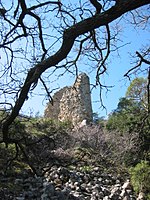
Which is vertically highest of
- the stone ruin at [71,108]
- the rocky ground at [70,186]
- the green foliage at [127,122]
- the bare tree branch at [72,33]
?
the stone ruin at [71,108]

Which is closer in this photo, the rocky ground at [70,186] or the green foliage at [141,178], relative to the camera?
the rocky ground at [70,186]


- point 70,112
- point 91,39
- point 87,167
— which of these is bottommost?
point 87,167

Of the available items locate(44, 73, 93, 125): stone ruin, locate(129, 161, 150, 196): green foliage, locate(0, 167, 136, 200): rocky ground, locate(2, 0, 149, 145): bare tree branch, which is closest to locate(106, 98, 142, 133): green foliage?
locate(129, 161, 150, 196): green foliage

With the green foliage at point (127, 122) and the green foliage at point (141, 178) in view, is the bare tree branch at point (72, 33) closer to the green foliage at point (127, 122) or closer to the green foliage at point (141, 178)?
the green foliage at point (141, 178)

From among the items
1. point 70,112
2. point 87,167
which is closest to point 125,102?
point 70,112

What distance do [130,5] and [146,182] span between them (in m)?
6.76

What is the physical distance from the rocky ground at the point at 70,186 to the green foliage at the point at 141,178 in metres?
0.21

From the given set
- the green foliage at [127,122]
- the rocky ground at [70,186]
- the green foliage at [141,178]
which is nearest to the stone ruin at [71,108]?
the green foliage at [127,122]

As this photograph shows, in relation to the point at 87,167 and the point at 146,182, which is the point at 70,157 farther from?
the point at 146,182

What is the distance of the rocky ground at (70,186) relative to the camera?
24.7 feet

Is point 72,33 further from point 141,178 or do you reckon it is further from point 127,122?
point 127,122

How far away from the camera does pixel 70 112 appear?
19.2 meters

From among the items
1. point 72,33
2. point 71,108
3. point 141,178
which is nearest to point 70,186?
point 141,178

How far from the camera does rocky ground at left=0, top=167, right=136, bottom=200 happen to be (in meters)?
7.52
